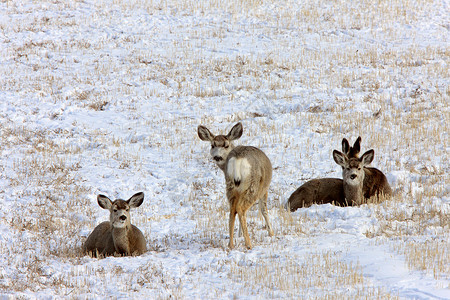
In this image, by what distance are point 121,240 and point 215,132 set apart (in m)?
7.10

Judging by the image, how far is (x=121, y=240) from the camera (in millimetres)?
8086

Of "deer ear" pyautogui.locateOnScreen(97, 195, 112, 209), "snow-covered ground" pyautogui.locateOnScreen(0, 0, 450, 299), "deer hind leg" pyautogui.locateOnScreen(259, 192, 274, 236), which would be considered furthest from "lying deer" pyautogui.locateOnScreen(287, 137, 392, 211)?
"deer ear" pyautogui.locateOnScreen(97, 195, 112, 209)

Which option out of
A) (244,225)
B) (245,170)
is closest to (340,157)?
(245,170)

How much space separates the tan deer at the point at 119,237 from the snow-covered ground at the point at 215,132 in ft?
1.09

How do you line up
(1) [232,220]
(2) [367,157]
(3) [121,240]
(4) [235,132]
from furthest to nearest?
(2) [367,157] → (4) [235,132] → (3) [121,240] → (1) [232,220]

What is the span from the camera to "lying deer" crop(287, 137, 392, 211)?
1054 cm

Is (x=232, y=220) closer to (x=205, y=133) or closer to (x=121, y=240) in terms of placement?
(x=121, y=240)

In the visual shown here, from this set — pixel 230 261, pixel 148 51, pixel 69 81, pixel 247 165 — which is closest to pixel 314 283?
pixel 230 261

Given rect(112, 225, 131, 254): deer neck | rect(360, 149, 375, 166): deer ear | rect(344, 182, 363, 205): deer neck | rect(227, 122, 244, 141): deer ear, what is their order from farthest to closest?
rect(344, 182, 363, 205): deer neck, rect(360, 149, 375, 166): deer ear, rect(227, 122, 244, 141): deer ear, rect(112, 225, 131, 254): deer neck

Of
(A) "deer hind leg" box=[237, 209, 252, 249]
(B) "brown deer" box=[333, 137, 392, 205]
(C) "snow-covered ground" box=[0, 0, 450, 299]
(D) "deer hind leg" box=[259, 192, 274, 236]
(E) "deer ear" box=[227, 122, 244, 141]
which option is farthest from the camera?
(B) "brown deer" box=[333, 137, 392, 205]

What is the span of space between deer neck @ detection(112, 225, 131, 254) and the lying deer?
13.4ft

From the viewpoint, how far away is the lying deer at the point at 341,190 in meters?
10.5

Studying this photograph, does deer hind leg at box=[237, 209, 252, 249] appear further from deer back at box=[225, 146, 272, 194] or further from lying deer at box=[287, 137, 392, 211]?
lying deer at box=[287, 137, 392, 211]

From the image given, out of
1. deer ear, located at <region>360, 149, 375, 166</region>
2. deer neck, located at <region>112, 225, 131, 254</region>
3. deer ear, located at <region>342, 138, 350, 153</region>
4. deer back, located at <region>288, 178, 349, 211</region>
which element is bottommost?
deer neck, located at <region>112, 225, 131, 254</region>
